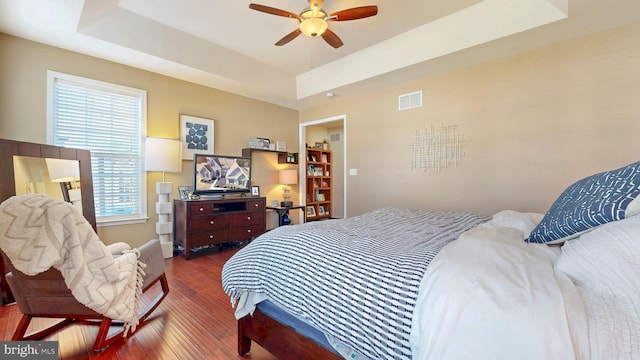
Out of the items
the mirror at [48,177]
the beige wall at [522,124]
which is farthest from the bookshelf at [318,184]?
the mirror at [48,177]

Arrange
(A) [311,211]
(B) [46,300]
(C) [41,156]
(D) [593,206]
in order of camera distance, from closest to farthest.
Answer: (D) [593,206] → (B) [46,300] → (C) [41,156] → (A) [311,211]

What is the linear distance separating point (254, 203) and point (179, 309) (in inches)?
81.5

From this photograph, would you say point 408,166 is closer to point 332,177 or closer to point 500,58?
point 500,58

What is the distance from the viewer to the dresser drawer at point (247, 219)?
150 inches

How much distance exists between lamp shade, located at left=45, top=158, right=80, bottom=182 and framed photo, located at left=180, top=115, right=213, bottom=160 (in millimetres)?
1288

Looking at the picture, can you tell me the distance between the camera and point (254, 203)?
13.3ft

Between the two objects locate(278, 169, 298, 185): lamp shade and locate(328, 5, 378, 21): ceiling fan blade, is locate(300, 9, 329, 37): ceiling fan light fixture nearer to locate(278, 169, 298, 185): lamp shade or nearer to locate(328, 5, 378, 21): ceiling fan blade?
locate(328, 5, 378, 21): ceiling fan blade

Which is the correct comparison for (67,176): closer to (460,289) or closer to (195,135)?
(195,135)

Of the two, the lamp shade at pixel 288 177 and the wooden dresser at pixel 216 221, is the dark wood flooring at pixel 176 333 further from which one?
the lamp shade at pixel 288 177

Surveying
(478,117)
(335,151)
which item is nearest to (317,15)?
(478,117)

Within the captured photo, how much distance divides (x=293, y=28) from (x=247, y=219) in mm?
2696

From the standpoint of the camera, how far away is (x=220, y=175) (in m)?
3.91

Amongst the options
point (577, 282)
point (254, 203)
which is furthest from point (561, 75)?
point (254, 203)
